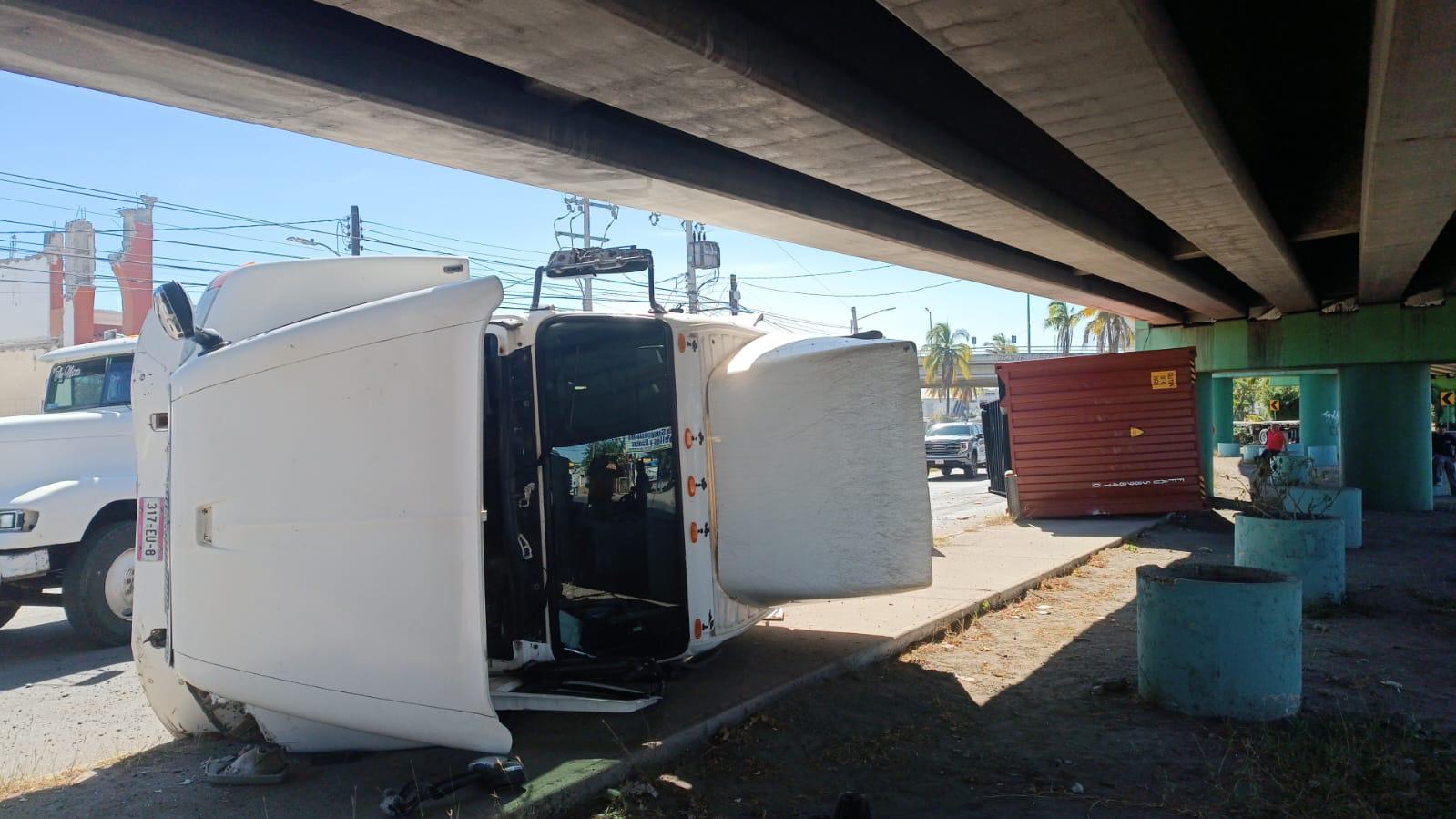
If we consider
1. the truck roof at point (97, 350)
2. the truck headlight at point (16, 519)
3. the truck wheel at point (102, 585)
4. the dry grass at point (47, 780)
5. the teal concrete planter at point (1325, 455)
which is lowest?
the teal concrete planter at point (1325, 455)

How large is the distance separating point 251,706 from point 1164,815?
4.37m

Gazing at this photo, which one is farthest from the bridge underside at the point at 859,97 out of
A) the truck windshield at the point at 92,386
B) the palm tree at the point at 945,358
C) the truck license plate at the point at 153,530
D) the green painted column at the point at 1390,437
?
the palm tree at the point at 945,358

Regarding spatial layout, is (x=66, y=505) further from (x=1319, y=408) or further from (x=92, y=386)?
(x=1319, y=408)

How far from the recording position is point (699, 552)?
5.96 m

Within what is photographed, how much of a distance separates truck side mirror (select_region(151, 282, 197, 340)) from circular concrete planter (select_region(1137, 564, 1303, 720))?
5.82 m

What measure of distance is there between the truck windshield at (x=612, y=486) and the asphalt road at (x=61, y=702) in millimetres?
2233

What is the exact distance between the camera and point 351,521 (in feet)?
14.2

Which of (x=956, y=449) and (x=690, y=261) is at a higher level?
(x=690, y=261)

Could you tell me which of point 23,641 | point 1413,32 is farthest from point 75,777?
point 1413,32

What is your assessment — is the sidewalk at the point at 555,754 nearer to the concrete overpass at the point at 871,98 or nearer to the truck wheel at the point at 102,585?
the truck wheel at the point at 102,585

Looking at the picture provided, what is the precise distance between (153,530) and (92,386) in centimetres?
548

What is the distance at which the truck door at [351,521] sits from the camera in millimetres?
4164

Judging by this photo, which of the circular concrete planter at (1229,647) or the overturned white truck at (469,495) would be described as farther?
the circular concrete planter at (1229,647)

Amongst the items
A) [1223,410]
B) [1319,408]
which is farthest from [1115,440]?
[1223,410]
